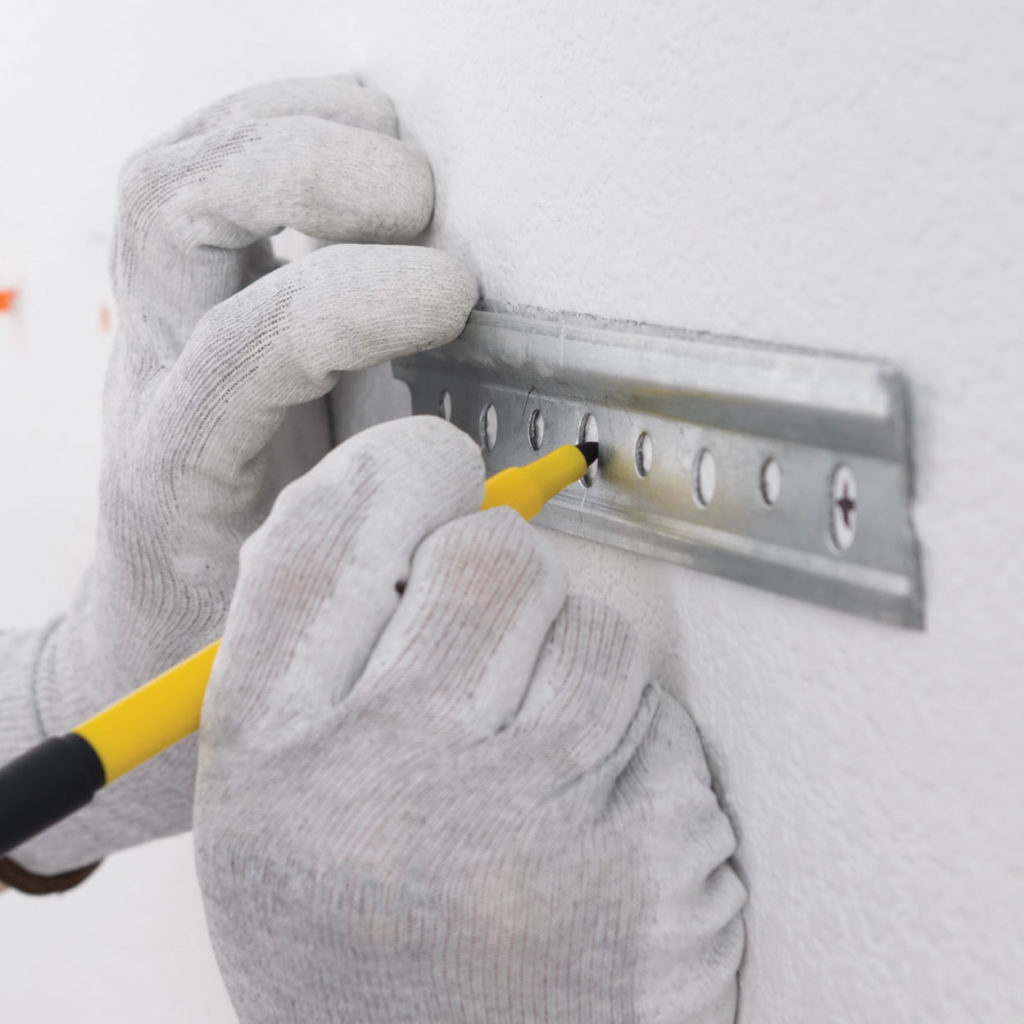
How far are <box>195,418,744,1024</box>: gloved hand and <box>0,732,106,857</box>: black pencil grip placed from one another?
43mm

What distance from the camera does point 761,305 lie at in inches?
12.0

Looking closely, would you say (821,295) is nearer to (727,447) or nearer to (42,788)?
(727,447)

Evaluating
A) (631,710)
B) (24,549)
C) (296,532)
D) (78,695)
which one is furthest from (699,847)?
(24,549)

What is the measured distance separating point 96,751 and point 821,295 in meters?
0.26

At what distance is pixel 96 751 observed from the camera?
1.01 ft

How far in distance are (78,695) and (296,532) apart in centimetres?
33

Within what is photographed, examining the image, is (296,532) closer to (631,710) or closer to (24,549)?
(631,710)

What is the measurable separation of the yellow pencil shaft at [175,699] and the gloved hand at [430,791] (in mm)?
12

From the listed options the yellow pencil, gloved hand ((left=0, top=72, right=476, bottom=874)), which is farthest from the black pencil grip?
gloved hand ((left=0, top=72, right=476, bottom=874))

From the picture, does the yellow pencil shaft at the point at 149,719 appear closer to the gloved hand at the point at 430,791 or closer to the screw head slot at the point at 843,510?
the gloved hand at the point at 430,791

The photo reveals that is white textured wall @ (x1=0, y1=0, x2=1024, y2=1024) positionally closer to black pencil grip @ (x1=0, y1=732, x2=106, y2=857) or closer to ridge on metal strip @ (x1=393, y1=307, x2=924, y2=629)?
ridge on metal strip @ (x1=393, y1=307, x2=924, y2=629)

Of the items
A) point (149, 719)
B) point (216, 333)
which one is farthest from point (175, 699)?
point (216, 333)

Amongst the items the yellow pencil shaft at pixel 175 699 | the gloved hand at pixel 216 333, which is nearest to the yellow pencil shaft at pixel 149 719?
the yellow pencil shaft at pixel 175 699

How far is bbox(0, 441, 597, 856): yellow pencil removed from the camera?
0.30 meters
